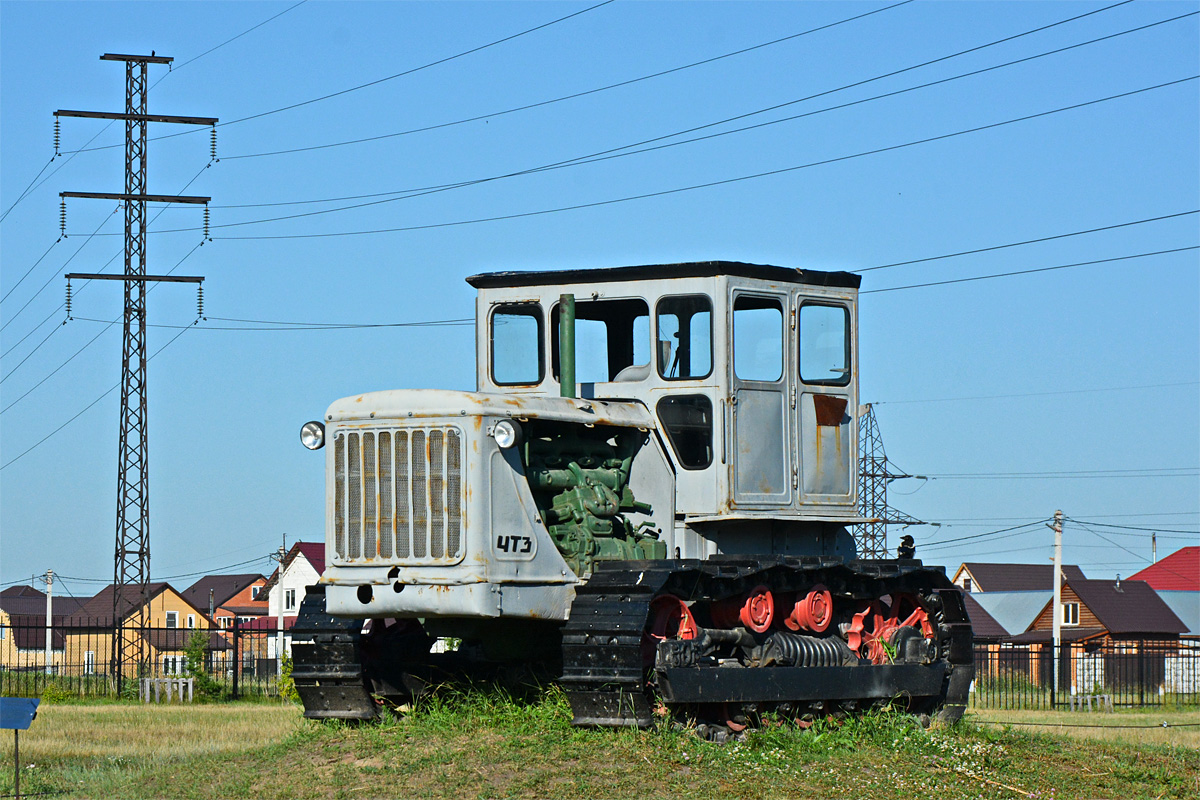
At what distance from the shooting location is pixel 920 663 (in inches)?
540

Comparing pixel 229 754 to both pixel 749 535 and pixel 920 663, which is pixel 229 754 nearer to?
pixel 749 535

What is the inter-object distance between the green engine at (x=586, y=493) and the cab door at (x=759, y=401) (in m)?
0.90

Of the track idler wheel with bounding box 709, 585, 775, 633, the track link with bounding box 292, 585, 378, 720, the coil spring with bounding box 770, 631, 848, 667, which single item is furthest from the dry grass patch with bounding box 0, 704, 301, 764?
the coil spring with bounding box 770, 631, 848, 667

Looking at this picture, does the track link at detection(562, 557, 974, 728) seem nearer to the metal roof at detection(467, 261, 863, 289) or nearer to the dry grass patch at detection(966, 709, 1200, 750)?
the metal roof at detection(467, 261, 863, 289)

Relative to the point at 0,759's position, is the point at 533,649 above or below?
above

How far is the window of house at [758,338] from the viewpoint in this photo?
13016 millimetres

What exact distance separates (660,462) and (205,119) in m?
24.1

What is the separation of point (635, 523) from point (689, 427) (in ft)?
3.10

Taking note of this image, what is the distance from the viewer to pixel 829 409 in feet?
44.9

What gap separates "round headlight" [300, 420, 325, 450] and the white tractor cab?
0.42 feet

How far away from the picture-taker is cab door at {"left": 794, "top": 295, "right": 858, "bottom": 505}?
13.5 metres

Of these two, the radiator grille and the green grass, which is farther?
the radiator grille

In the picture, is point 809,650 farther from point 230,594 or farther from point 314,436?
point 230,594

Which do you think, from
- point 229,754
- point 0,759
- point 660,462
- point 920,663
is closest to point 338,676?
point 229,754
